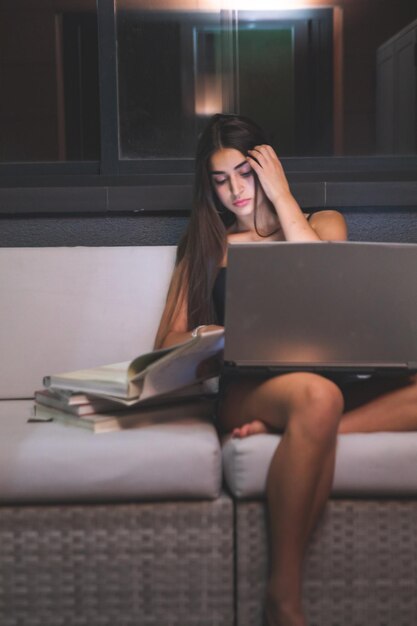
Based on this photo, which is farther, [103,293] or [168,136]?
[168,136]

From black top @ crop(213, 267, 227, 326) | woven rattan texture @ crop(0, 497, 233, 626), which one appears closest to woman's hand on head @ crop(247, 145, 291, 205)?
black top @ crop(213, 267, 227, 326)

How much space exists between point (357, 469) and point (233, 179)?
969 mm

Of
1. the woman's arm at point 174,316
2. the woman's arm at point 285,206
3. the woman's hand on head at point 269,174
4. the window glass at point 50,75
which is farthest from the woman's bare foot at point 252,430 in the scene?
the window glass at point 50,75

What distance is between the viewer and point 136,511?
1.62 metres

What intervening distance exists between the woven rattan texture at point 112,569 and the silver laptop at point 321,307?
0.36 meters

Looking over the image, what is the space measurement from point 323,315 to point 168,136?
1.53 metres

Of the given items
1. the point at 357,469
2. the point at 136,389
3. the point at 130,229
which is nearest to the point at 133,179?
the point at 130,229

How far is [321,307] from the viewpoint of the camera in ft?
5.45

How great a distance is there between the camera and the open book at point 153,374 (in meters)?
1.63

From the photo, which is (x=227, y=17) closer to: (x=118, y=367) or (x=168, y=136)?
(x=168, y=136)

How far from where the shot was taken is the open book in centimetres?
163

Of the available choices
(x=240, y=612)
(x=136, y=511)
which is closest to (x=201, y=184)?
(x=136, y=511)

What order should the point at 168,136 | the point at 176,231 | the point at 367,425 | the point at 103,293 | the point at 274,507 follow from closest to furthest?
the point at 274,507, the point at 367,425, the point at 103,293, the point at 176,231, the point at 168,136

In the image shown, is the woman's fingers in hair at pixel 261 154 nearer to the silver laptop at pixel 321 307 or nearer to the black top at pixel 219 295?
the black top at pixel 219 295
